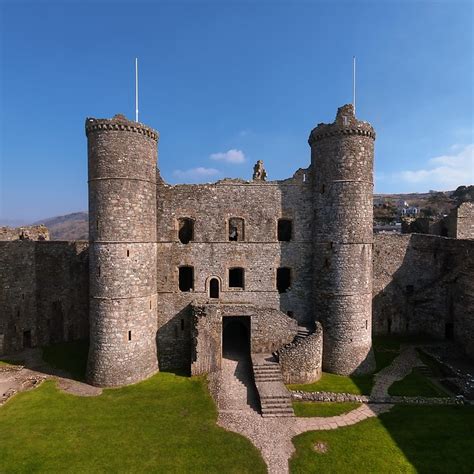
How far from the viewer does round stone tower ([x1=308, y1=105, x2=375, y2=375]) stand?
19266mm

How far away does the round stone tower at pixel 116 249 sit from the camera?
18.2 meters

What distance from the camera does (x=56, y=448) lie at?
518 inches

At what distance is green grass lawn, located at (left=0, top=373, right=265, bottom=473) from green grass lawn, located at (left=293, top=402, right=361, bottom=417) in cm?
354

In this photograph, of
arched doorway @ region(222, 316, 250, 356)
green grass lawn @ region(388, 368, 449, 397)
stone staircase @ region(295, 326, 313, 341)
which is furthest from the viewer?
arched doorway @ region(222, 316, 250, 356)

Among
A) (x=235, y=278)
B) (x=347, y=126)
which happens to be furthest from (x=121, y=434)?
(x=347, y=126)

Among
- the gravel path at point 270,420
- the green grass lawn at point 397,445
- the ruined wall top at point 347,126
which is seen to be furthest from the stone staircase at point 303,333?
the ruined wall top at point 347,126

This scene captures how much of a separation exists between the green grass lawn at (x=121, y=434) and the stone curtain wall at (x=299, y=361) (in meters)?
4.66

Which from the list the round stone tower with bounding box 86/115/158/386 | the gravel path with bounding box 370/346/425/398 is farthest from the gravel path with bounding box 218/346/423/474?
the round stone tower with bounding box 86/115/158/386

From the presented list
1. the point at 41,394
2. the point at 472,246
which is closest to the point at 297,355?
the point at 41,394

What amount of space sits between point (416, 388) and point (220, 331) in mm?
11307

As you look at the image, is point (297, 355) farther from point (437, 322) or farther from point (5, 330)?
point (5, 330)

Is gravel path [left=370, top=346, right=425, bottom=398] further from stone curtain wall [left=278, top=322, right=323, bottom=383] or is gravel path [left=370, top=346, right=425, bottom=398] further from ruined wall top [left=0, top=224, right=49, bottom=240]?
ruined wall top [left=0, top=224, right=49, bottom=240]

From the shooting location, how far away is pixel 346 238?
1953 cm

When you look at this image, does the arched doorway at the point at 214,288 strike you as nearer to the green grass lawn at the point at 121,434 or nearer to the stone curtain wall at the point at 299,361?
the stone curtain wall at the point at 299,361
